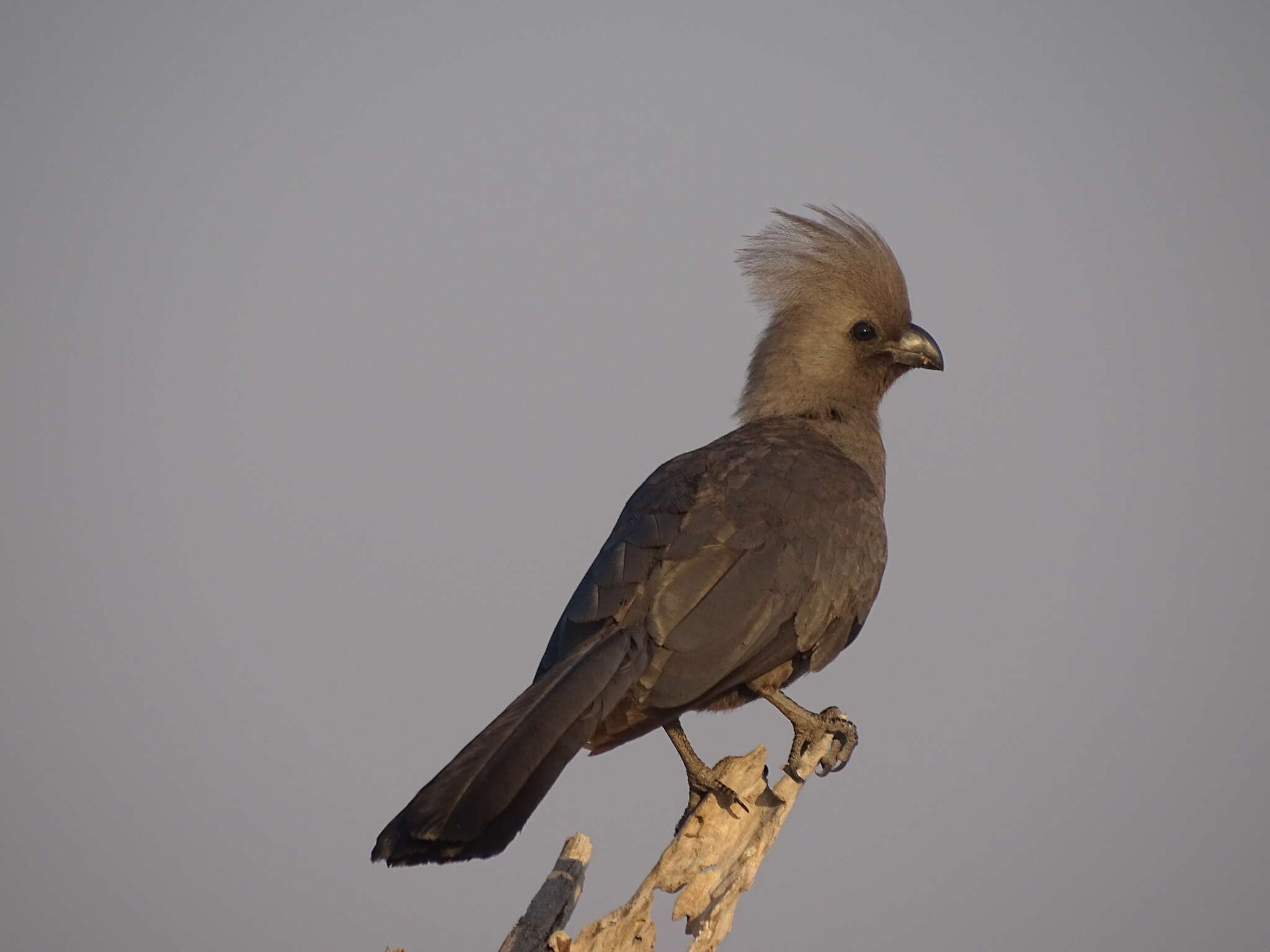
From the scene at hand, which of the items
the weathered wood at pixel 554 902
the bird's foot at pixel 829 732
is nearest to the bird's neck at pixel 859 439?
the bird's foot at pixel 829 732

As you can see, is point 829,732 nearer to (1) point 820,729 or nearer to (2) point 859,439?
(1) point 820,729

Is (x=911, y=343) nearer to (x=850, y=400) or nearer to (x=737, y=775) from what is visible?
(x=850, y=400)

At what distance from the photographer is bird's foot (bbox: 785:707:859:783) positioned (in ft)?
Answer: 21.7

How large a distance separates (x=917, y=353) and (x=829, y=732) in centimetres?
284

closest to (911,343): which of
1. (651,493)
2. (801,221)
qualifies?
(801,221)

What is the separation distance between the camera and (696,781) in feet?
20.0

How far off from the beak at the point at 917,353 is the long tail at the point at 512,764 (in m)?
3.39

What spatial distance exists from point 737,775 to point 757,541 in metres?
1.14

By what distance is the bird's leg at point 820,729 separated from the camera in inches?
260

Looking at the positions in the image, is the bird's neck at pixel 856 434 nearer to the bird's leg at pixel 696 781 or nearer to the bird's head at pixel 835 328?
the bird's head at pixel 835 328

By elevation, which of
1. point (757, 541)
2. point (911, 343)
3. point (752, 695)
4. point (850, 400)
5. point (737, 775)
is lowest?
point (737, 775)

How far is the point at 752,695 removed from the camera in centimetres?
654

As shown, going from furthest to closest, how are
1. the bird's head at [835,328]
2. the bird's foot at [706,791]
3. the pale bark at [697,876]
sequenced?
the bird's head at [835,328] < the bird's foot at [706,791] < the pale bark at [697,876]

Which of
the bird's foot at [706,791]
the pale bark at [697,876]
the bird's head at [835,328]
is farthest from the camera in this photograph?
the bird's head at [835,328]
